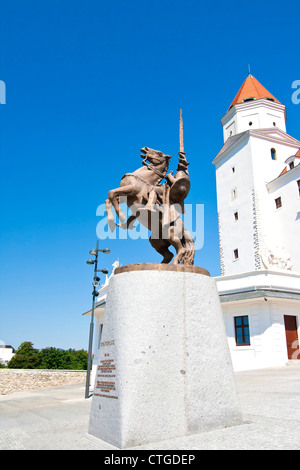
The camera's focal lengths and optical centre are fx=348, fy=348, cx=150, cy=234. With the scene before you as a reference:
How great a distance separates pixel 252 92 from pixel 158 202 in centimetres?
3456

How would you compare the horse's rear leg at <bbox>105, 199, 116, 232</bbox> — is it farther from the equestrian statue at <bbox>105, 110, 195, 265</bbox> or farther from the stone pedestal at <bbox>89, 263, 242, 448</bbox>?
the stone pedestal at <bbox>89, 263, 242, 448</bbox>

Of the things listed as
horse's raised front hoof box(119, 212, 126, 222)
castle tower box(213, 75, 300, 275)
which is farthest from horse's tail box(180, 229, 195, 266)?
castle tower box(213, 75, 300, 275)

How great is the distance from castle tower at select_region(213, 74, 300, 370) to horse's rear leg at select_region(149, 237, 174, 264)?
1256 centimetres

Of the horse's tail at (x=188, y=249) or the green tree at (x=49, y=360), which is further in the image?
the green tree at (x=49, y=360)

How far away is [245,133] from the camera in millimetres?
31625

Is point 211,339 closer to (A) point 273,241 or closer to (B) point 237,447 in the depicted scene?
(B) point 237,447

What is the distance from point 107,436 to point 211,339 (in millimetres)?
1825

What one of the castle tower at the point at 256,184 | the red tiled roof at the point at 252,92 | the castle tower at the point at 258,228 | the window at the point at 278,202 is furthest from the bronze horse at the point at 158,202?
the red tiled roof at the point at 252,92

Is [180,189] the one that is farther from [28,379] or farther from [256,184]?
[256,184]

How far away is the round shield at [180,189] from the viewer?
623cm

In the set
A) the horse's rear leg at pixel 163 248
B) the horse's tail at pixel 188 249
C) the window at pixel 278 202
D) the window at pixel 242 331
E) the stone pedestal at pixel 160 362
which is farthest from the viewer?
the window at pixel 278 202

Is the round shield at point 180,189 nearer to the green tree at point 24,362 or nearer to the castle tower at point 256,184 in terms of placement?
the castle tower at point 256,184

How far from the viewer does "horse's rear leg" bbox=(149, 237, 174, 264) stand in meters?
6.34
